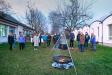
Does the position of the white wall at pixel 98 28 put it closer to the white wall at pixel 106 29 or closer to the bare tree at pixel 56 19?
the white wall at pixel 106 29

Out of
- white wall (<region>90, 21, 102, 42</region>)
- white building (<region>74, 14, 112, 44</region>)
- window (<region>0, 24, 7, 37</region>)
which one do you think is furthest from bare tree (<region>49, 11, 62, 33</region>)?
window (<region>0, 24, 7, 37</region>)

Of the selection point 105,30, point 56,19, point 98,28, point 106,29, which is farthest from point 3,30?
point 106,29

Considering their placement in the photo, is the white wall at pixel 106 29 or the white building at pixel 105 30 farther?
the white building at pixel 105 30

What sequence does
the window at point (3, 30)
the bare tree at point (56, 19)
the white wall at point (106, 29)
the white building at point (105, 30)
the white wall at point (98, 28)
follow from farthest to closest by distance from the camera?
the white wall at point (98, 28), the window at point (3, 30), the white building at point (105, 30), the white wall at point (106, 29), the bare tree at point (56, 19)

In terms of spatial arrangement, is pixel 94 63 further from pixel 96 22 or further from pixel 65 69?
pixel 96 22

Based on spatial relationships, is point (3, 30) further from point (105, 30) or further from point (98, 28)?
point (105, 30)

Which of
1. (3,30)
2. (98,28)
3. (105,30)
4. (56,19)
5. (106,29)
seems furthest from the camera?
(56,19)

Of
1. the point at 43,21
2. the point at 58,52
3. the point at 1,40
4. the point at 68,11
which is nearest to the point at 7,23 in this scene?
the point at 1,40

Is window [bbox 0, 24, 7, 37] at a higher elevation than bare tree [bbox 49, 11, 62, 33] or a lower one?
lower

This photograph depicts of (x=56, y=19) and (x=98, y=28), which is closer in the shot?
(x=98, y=28)

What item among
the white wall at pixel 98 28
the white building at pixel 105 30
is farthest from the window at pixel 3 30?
the white wall at pixel 98 28

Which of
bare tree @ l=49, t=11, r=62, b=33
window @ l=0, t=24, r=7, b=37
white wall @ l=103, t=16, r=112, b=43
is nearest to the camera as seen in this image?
bare tree @ l=49, t=11, r=62, b=33

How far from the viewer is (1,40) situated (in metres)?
37.7

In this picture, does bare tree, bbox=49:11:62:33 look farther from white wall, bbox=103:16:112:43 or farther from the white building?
white wall, bbox=103:16:112:43
